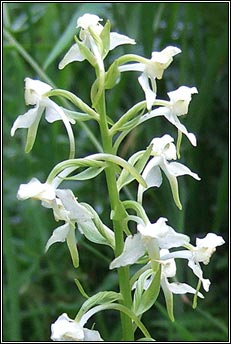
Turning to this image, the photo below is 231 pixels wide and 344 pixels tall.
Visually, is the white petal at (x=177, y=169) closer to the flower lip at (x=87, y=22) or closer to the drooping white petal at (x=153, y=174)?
the drooping white petal at (x=153, y=174)

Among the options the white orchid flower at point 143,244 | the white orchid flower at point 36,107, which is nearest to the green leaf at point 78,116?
the white orchid flower at point 36,107

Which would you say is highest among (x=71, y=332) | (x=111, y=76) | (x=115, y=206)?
(x=111, y=76)

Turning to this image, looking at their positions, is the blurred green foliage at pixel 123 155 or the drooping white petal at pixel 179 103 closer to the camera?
the drooping white petal at pixel 179 103

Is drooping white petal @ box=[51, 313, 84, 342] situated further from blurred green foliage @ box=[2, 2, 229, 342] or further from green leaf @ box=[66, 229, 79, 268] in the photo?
blurred green foliage @ box=[2, 2, 229, 342]

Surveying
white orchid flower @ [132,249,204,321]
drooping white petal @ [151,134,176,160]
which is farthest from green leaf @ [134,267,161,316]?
drooping white petal @ [151,134,176,160]

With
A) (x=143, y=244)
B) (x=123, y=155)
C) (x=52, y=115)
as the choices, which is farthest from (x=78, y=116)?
(x=123, y=155)

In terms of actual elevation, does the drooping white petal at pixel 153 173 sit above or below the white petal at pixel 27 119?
below

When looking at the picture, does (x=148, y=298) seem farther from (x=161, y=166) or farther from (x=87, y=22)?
(x=87, y=22)
